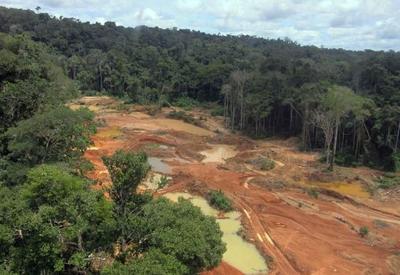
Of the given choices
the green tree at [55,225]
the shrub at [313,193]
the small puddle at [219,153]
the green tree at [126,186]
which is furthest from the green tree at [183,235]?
the small puddle at [219,153]

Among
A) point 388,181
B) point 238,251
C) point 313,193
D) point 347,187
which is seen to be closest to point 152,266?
point 238,251

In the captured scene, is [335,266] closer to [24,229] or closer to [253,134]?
[24,229]

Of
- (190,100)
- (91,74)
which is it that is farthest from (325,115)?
(91,74)

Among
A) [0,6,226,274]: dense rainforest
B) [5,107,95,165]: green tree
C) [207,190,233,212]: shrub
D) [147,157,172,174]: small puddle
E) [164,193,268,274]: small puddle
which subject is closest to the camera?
[0,6,226,274]: dense rainforest

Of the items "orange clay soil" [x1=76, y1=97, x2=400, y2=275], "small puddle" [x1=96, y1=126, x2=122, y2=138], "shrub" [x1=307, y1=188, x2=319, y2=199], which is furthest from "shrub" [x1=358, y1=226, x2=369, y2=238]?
"small puddle" [x1=96, y1=126, x2=122, y2=138]

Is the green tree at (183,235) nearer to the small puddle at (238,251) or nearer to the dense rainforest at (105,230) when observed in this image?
the dense rainforest at (105,230)

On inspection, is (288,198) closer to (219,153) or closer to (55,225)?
(219,153)

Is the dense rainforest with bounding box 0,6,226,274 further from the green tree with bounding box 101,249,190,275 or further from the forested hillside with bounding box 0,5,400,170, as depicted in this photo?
the forested hillside with bounding box 0,5,400,170
